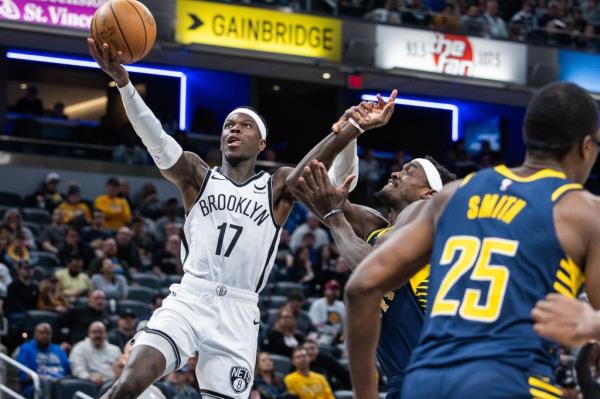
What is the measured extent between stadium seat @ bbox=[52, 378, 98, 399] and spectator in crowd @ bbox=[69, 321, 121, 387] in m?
0.55

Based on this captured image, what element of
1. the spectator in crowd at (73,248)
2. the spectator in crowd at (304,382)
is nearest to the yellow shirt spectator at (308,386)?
the spectator in crowd at (304,382)

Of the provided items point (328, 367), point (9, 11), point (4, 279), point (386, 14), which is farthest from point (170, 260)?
point (386, 14)

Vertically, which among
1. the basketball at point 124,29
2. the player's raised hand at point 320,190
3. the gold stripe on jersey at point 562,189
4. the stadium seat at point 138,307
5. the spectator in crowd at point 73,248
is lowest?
the stadium seat at point 138,307

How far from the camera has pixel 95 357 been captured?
13781mm

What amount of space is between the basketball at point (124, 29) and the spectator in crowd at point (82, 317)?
684cm

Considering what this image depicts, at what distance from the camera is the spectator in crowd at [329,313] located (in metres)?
17.2

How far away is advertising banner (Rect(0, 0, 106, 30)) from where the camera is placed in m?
21.9

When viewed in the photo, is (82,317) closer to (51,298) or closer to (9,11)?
(51,298)

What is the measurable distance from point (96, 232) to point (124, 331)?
4000 millimetres

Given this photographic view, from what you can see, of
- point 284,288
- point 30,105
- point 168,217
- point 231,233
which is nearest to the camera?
point 231,233

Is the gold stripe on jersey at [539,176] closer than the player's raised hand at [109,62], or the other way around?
the gold stripe on jersey at [539,176]

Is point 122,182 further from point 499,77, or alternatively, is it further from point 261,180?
point 261,180

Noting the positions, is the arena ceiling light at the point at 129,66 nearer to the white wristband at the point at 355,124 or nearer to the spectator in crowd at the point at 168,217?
the spectator in crowd at the point at 168,217

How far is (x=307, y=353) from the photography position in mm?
14805
